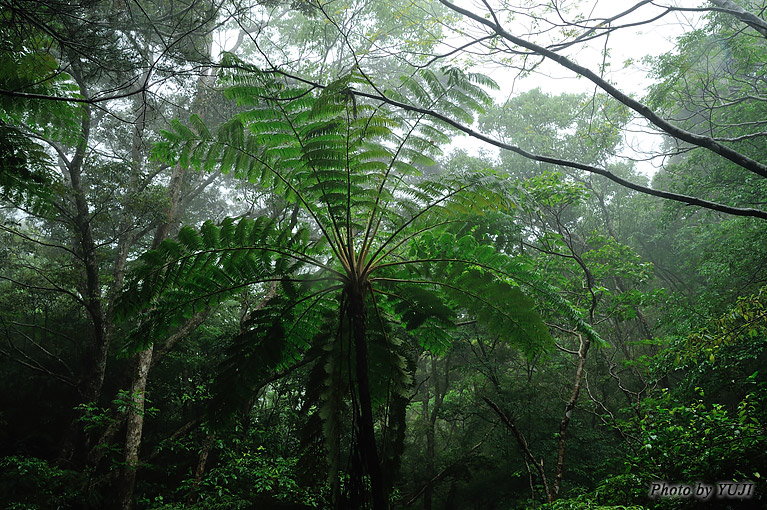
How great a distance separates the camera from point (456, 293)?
8.95 ft

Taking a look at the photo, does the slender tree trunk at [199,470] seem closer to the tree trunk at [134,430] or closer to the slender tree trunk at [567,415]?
the tree trunk at [134,430]

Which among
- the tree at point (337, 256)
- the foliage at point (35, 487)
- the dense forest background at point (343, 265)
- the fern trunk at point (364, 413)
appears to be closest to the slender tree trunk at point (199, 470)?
the dense forest background at point (343, 265)

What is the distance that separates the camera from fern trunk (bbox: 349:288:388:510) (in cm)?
211

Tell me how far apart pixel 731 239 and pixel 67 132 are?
1303 cm

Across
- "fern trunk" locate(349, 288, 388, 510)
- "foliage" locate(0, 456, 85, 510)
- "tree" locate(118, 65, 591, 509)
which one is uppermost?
"tree" locate(118, 65, 591, 509)

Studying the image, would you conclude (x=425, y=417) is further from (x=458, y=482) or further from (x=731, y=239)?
(x=731, y=239)

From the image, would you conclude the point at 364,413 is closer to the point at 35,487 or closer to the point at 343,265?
the point at 343,265

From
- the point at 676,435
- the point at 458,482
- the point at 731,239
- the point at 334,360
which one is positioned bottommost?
the point at 458,482

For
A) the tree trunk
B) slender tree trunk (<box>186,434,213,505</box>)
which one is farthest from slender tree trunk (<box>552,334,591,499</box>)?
the tree trunk

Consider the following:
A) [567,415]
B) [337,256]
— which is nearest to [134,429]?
[337,256]

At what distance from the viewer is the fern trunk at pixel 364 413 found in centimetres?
211

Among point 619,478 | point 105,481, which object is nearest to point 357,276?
point 619,478

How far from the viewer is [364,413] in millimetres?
2242

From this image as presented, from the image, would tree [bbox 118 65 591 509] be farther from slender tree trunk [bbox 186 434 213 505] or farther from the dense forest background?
slender tree trunk [bbox 186 434 213 505]
